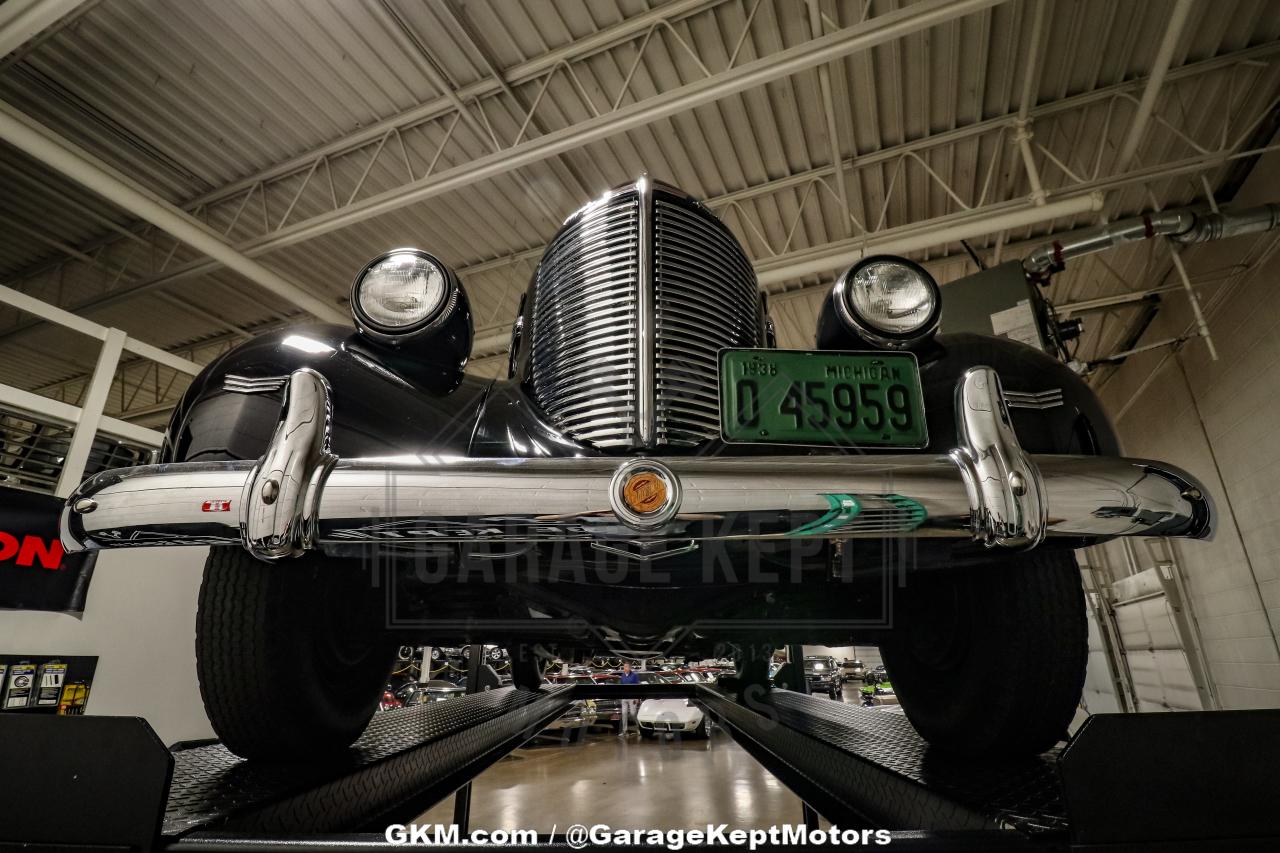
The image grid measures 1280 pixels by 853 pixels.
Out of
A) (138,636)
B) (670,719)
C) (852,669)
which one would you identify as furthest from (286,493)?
(852,669)

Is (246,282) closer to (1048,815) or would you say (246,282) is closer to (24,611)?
(24,611)

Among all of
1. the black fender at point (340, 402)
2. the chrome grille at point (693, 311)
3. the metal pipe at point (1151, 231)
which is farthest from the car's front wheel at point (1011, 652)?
the metal pipe at point (1151, 231)

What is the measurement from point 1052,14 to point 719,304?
546cm

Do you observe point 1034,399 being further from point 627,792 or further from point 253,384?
point 627,792

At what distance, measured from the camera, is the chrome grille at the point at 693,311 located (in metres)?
1.52

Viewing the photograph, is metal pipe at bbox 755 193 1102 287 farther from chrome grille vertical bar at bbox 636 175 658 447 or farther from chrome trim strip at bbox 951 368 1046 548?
chrome trim strip at bbox 951 368 1046 548

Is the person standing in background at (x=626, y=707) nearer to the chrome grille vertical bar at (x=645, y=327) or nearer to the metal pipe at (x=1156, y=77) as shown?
the chrome grille vertical bar at (x=645, y=327)

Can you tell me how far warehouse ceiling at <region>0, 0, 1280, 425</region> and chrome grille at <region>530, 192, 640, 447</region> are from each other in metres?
3.83

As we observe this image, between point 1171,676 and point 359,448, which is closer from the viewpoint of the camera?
point 359,448

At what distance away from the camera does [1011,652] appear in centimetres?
138

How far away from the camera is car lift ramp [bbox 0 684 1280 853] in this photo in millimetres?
790

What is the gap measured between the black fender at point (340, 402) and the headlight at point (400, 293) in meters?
0.06

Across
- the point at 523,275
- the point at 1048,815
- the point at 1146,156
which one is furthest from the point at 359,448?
the point at 1146,156

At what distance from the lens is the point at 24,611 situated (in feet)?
13.9
